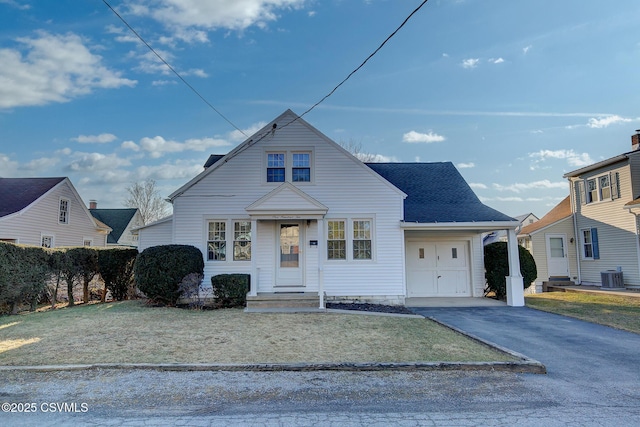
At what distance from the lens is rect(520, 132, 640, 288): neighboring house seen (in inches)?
619

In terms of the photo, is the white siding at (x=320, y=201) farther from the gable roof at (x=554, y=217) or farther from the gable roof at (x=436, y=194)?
the gable roof at (x=554, y=217)

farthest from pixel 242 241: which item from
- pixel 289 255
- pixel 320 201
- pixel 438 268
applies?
pixel 438 268

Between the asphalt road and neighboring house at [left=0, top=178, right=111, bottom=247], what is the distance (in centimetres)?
1687

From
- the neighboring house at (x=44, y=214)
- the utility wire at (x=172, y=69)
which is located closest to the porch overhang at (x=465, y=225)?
the utility wire at (x=172, y=69)

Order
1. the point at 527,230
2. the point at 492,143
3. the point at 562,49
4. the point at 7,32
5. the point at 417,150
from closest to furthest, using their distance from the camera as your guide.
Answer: the point at 7,32
the point at 562,49
the point at 492,143
the point at 527,230
the point at 417,150

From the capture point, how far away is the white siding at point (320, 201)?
11711 mm

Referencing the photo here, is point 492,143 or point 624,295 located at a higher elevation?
point 492,143

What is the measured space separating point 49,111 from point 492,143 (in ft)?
66.5

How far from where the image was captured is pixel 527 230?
2038 centimetres

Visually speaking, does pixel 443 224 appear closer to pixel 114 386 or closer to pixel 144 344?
pixel 144 344

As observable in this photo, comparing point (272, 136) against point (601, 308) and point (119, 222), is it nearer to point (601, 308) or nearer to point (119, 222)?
point (601, 308)

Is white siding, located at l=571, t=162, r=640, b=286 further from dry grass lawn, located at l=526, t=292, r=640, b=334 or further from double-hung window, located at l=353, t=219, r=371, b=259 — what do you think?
double-hung window, located at l=353, t=219, r=371, b=259

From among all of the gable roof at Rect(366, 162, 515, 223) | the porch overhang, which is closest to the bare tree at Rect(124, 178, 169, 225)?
the gable roof at Rect(366, 162, 515, 223)

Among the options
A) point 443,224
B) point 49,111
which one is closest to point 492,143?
point 443,224
